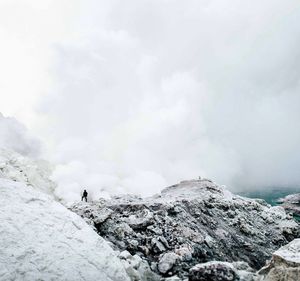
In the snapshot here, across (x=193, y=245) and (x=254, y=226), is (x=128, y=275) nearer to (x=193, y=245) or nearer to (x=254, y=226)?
(x=193, y=245)

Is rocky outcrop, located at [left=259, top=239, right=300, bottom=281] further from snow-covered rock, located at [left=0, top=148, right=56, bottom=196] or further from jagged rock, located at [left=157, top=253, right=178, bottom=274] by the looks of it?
snow-covered rock, located at [left=0, top=148, right=56, bottom=196]

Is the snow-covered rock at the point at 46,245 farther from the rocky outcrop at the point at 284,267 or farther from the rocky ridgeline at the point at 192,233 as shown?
the rocky outcrop at the point at 284,267

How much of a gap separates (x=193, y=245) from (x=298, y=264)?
180 inches

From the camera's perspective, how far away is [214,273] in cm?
763

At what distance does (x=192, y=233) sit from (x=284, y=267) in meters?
5.00

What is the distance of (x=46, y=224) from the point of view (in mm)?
8086

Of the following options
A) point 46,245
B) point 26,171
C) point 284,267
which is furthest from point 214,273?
point 26,171

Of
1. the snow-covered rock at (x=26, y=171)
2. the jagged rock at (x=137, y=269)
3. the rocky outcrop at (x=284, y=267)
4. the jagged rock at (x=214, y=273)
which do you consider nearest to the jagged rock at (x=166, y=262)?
the jagged rock at (x=137, y=269)

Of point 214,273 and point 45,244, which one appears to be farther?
point 214,273

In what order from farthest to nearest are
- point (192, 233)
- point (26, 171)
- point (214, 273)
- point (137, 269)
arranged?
point (26, 171), point (192, 233), point (137, 269), point (214, 273)

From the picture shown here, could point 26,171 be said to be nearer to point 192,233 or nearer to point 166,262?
point 192,233

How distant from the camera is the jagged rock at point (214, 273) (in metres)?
7.57

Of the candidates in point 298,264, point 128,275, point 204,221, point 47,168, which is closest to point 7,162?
point 47,168

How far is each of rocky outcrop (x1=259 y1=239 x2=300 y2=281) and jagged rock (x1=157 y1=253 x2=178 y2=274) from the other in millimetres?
2673
